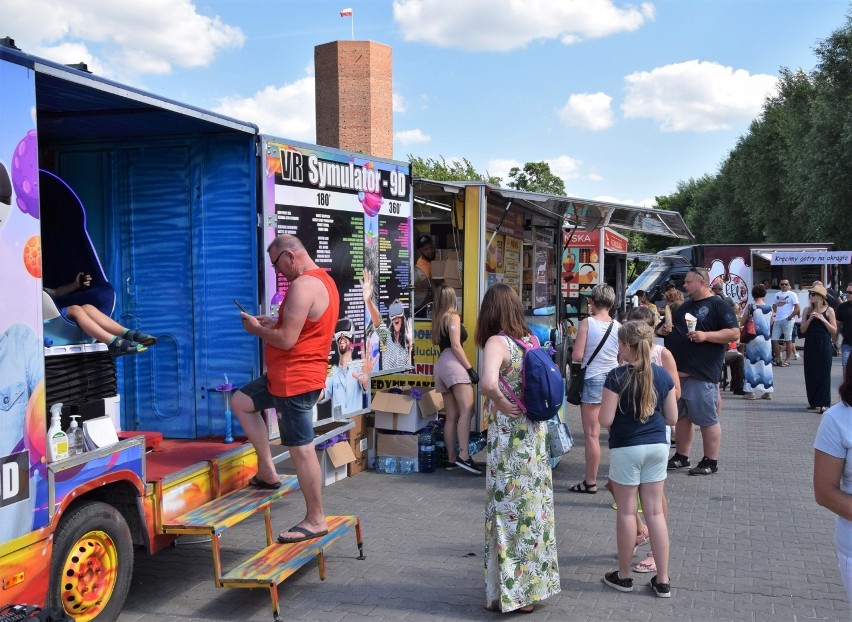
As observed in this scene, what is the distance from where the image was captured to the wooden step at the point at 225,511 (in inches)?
181

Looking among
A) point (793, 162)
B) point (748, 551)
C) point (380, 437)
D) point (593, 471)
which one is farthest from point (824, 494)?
point (793, 162)

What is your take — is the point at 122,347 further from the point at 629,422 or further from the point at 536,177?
the point at 536,177

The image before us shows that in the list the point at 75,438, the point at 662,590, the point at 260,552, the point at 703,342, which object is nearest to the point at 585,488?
the point at 703,342

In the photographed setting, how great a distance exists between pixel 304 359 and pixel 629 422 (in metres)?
1.96

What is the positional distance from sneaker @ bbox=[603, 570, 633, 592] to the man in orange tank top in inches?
70.2

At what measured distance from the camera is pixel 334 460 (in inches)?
305

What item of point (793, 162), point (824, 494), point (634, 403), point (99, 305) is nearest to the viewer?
point (824, 494)

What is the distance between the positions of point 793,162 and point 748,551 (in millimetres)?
32840

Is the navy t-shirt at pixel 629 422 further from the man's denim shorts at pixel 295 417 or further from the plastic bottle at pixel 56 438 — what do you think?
the plastic bottle at pixel 56 438

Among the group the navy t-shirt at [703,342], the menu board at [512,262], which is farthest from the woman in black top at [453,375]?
the menu board at [512,262]

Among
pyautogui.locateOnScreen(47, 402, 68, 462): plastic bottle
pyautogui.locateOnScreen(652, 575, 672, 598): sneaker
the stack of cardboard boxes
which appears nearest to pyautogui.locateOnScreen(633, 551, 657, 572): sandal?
pyautogui.locateOnScreen(652, 575, 672, 598): sneaker

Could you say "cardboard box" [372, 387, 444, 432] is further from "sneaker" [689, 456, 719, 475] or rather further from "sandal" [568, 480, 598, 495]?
"sneaker" [689, 456, 719, 475]

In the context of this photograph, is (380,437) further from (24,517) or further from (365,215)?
(24,517)

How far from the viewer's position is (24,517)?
11.9 ft
